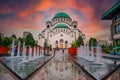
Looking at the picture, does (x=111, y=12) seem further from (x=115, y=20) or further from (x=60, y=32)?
(x=60, y=32)

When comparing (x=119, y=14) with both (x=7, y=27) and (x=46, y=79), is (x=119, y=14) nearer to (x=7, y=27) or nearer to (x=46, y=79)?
(x=7, y=27)

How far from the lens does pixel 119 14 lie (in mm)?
12586

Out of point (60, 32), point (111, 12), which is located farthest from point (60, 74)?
point (60, 32)

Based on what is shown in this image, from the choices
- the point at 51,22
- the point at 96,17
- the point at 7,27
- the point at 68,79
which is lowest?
the point at 68,79

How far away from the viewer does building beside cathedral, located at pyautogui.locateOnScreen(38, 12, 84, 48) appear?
96.3ft

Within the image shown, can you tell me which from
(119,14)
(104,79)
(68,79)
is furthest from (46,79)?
(119,14)

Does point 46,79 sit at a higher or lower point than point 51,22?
lower

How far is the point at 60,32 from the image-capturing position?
1157 inches

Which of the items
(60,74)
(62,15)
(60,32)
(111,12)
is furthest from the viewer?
(62,15)

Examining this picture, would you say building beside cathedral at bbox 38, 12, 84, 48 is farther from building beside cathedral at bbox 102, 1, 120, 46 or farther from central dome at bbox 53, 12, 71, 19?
building beside cathedral at bbox 102, 1, 120, 46

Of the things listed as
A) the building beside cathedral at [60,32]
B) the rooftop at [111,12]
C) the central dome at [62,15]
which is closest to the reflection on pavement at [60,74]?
the rooftop at [111,12]

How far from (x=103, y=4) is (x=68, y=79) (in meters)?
10.6

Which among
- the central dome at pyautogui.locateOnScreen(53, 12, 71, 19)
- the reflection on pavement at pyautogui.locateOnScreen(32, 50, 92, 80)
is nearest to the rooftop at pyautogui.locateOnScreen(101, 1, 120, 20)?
the reflection on pavement at pyautogui.locateOnScreen(32, 50, 92, 80)

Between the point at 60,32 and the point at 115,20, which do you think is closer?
the point at 115,20
